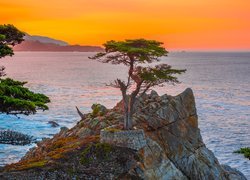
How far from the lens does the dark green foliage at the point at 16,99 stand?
1906 cm

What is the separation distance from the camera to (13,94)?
19.7 meters

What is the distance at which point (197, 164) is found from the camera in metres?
41.2

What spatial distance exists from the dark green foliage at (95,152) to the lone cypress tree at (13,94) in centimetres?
1314

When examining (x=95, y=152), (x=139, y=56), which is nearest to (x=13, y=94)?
(x=95, y=152)

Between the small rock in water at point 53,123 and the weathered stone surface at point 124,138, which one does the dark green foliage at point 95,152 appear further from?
the small rock in water at point 53,123

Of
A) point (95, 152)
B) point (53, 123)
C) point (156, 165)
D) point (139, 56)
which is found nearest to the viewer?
point (95, 152)

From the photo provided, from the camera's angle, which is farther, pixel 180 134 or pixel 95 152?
pixel 180 134

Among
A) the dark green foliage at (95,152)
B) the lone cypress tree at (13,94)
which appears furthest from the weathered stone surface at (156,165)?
the lone cypress tree at (13,94)

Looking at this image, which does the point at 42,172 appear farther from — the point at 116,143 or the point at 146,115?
the point at 146,115

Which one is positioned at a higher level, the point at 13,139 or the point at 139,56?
the point at 139,56

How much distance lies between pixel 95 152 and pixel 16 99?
1562 cm

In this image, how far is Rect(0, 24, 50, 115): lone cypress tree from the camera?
62.7ft

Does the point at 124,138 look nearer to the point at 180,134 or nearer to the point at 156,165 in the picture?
the point at 156,165

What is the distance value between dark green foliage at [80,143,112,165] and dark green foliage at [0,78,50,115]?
1347 centimetres
